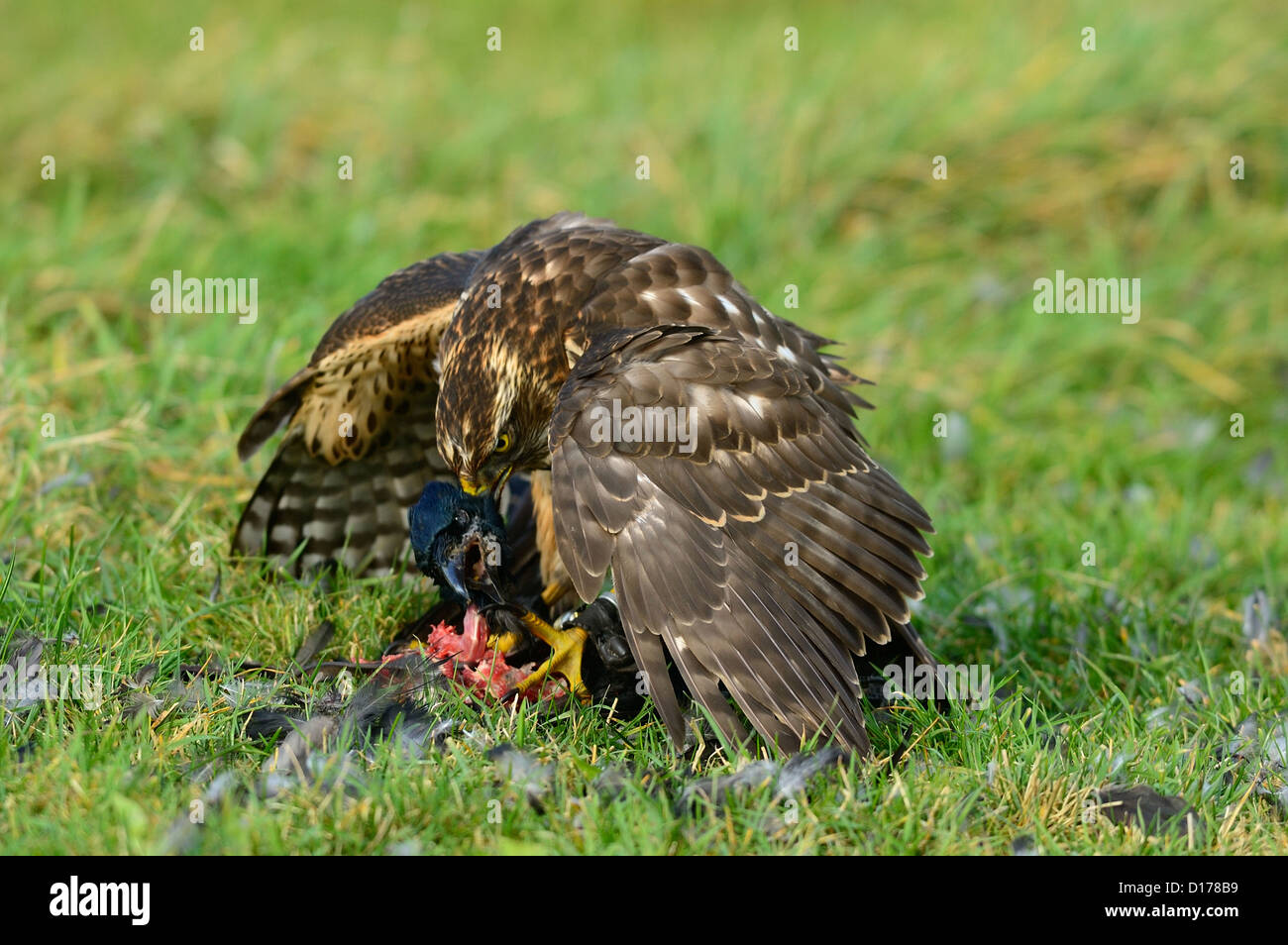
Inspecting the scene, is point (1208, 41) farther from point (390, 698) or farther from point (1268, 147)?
point (390, 698)

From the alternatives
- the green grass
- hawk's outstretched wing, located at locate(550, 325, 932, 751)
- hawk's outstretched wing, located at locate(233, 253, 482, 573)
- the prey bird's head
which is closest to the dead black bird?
the prey bird's head

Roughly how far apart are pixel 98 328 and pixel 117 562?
182 centimetres

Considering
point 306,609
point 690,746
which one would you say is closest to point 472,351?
point 306,609

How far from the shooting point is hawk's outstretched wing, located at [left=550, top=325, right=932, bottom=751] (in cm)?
364

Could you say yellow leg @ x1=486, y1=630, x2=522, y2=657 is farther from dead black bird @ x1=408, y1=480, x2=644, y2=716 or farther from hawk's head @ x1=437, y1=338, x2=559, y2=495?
hawk's head @ x1=437, y1=338, x2=559, y2=495

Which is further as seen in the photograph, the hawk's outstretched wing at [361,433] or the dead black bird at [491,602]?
the hawk's outstretched wing at [361,433]

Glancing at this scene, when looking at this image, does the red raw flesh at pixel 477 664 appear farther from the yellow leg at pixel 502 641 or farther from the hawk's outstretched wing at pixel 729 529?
the hawk's outstretched wing at pixel 729 529

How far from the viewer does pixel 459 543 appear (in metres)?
4.18

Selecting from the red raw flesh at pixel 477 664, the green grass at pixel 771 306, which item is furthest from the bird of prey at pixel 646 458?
the green grass at pixel 771 306

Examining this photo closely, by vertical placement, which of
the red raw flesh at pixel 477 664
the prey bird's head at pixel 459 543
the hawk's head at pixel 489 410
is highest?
the hawk's head at pixel 489 410

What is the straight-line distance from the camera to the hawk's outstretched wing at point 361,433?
4.84 m

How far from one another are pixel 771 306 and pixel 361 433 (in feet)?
11.4

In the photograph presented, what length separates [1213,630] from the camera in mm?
5148

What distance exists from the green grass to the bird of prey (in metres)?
0.33
